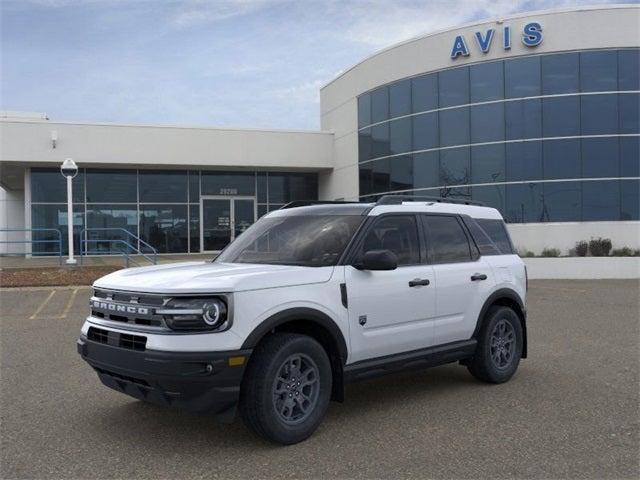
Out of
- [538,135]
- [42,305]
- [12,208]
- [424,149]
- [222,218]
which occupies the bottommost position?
[42,305]

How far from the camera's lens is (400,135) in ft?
82.7

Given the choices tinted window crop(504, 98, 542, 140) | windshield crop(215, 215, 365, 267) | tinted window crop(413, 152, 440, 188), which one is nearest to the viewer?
windshield crop(215, 215, 365, 267)

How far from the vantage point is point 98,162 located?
81.9ft

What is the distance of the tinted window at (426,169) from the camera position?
78.4 feet

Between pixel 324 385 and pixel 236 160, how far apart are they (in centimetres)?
2244

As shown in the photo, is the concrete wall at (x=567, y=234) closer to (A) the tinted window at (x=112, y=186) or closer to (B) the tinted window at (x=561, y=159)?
(B) the tinted window at (x=561, y=159)

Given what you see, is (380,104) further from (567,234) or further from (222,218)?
(567,234)

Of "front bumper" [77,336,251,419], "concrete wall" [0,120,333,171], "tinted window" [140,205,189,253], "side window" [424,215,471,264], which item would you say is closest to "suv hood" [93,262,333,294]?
"front bumper" [77,336,251,419]

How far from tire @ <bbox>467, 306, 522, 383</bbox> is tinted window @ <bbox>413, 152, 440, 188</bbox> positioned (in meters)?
17.5

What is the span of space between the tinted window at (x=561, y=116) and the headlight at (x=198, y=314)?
65.7 feet

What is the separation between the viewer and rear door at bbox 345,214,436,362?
5156mm

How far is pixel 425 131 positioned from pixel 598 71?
635 cm

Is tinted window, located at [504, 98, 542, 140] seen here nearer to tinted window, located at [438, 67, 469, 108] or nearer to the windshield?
tinted window, located at [438, 67, 469, 108]

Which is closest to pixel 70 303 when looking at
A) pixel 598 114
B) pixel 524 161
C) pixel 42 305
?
pixel 42 305
